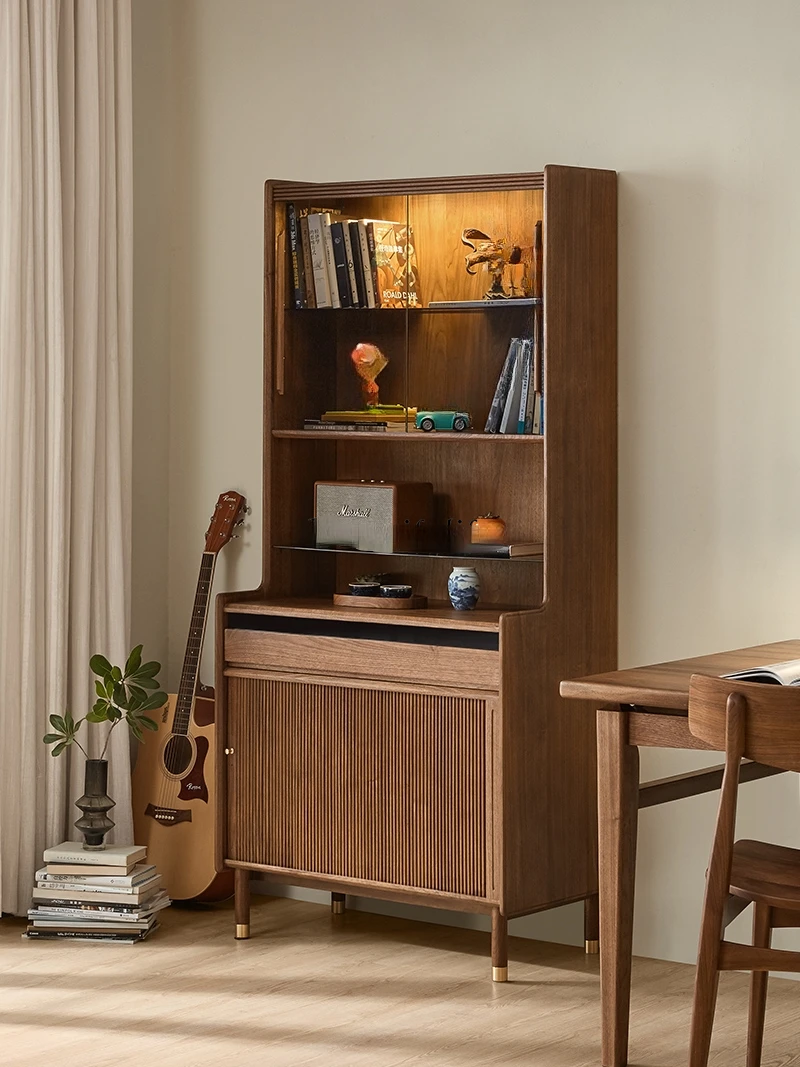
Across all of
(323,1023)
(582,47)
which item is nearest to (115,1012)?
(323,1023)

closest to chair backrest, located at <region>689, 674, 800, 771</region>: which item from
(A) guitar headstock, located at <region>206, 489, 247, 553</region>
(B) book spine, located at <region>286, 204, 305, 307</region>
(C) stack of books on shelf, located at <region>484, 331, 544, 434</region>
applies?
(C) stack of books on shelf, located at <region>484, 331, 544, 434</region>

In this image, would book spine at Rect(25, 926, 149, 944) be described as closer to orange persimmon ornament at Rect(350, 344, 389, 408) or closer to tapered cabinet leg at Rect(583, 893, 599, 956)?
tapered cabinet leg at Rect(583, 893, 599, 956)

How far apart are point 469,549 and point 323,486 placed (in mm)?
432

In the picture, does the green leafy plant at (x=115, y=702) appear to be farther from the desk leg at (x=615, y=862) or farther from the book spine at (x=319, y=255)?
the desk leg at (x=615, y=862)

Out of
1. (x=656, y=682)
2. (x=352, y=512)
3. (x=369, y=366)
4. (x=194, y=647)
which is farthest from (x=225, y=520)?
(x=656, y=682)

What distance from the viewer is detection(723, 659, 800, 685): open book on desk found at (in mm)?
2883

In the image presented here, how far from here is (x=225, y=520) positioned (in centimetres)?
466

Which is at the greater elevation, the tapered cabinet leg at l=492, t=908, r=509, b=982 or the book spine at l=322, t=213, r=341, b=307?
the book spine at l=322, t=213, r=341, b=307

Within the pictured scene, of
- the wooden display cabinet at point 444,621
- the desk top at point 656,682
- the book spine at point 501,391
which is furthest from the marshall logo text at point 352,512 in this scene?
the desk top at point 656,682

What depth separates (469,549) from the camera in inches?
163

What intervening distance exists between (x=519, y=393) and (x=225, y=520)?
111cm

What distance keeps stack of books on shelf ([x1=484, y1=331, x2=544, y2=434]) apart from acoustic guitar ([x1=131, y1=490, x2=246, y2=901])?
1.01 m

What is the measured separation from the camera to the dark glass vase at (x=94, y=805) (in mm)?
4270

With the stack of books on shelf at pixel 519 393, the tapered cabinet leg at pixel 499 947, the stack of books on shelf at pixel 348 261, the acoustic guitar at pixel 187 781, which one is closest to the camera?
the tapered cabinet leg at pixel 499 947
